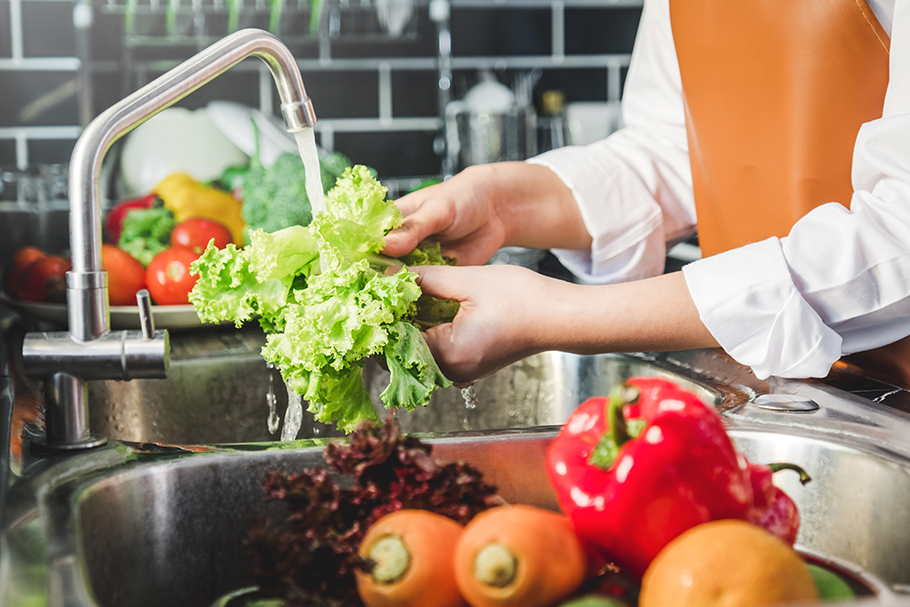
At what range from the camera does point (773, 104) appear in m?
0.97

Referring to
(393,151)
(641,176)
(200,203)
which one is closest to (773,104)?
(641,176)

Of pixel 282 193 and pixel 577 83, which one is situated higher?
pixel 577 83

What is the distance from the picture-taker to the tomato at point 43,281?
121 cm

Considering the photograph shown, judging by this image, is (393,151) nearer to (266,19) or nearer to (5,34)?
(266,19)

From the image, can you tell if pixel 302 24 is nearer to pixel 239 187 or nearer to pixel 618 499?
pixel 239 187

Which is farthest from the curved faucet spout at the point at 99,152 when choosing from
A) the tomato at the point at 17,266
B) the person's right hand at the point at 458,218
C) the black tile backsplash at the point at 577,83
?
the black tile backsplash at the point at 577,83

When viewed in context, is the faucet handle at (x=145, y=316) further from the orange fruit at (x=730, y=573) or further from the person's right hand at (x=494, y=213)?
the orange fruit at (x=730, y=573)

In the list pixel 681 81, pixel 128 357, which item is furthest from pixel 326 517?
pixel 681 81

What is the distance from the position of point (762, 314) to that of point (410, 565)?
46 cm

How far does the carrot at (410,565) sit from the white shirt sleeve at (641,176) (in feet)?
2.66

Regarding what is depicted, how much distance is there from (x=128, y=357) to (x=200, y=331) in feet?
1.79

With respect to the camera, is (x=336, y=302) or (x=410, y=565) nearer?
(x=410, y=565)

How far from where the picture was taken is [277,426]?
112 centimetres

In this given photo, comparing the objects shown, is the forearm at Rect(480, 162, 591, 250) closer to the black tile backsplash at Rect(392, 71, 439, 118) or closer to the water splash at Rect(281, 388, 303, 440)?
the water splash at Rect(281, 388, 303, 440)
